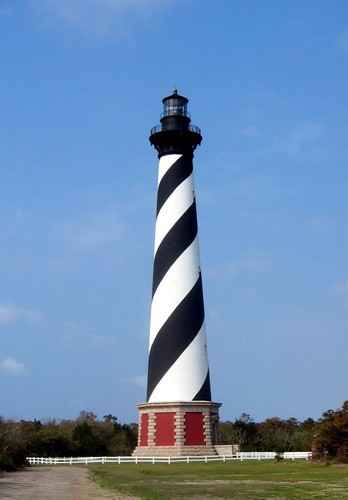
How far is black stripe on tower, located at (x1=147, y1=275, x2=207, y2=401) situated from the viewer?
37312mm

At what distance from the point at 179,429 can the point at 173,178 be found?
14.9m

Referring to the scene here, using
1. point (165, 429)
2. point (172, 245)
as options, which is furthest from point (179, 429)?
point (172, 245)

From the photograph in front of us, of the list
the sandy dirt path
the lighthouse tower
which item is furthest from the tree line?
the sandy dirt path

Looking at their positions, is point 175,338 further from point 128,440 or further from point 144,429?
point 128,440

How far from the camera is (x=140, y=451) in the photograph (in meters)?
38.1

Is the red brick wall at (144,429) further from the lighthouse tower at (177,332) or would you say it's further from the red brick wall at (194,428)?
the red brick wall at (194,428)

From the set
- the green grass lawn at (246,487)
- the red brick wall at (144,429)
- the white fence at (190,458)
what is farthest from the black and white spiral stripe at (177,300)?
the green grass lawn at (246,487)

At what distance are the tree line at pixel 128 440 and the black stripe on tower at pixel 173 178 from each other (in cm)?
1575

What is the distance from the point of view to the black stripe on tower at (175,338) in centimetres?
3731

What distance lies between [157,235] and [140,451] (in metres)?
12.8

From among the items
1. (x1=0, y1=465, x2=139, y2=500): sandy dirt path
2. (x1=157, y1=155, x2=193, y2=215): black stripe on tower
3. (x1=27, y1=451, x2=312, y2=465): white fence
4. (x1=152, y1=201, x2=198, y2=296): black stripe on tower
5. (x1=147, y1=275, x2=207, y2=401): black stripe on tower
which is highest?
(x1=157, y1=155, x2=193, y2=215): black stripe on tower

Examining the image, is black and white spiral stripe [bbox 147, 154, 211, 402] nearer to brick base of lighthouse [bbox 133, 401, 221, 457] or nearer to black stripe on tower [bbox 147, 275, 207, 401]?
black stripe on tower [bbox 147, 275, 207, 401]

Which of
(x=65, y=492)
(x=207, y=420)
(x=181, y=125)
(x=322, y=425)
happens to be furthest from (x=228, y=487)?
(x=181, y=125)

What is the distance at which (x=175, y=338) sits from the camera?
3744 cm
